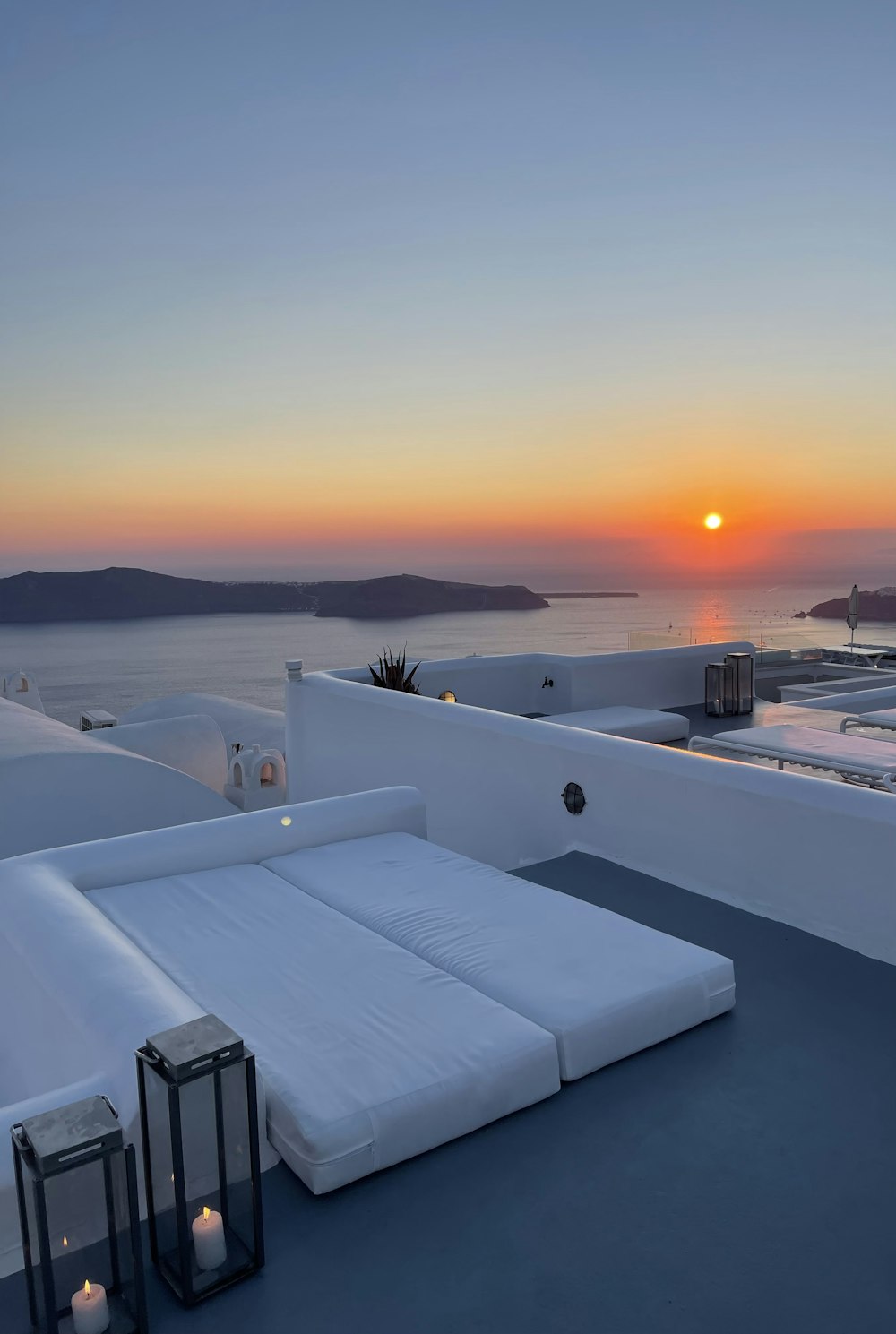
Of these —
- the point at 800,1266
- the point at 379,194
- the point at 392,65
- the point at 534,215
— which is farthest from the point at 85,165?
the point at 800,1266

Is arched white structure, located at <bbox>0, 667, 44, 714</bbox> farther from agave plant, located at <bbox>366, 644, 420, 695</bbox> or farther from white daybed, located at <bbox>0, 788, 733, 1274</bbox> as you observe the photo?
white daybed, located at <bbox>0, 788, 733, 1274</bbox>

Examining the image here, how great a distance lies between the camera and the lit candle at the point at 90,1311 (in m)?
1.49

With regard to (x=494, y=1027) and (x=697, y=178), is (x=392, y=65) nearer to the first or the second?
(x=697, y=178)

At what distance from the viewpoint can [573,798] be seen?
13.4 ft

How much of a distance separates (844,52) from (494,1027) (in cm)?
882

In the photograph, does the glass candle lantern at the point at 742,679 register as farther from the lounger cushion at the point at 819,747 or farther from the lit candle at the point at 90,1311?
the lit candle at the point at 90,1311

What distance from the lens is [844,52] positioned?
7719mm

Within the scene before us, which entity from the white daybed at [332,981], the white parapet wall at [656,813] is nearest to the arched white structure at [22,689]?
the white parapet wall at [656,813]

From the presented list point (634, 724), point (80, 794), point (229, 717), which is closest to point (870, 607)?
point (634, 724)

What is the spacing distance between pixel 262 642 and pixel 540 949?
285 feet

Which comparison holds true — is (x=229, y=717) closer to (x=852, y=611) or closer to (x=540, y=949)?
(x=852, y=611)

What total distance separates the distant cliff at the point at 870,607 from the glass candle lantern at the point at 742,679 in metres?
2.69

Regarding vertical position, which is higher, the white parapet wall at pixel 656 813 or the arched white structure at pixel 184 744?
the white parapet wall at pixel 656 813

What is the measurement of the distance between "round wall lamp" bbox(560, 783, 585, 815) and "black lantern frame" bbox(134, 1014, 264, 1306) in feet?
8.41
